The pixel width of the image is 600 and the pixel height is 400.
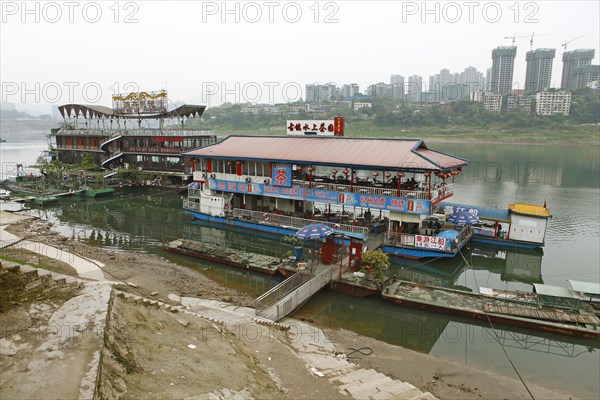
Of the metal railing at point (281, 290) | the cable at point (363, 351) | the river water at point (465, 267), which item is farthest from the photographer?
the metal railing at point (281, 290)

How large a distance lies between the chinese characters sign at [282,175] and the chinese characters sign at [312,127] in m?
4.05

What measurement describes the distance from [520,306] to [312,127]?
64.0 feet

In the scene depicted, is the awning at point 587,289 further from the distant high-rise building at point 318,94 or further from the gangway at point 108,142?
the distant high-rise building at point 318,94

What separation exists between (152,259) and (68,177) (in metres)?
35.7

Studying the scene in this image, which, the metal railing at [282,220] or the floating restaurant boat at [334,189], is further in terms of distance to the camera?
the metal railing at [282,220]

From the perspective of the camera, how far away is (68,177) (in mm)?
54438

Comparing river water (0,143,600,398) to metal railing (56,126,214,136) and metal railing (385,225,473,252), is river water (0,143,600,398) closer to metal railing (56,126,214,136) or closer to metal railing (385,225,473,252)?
metal railing (385,225,473,252)

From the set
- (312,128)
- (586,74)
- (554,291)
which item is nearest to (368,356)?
(554,291)

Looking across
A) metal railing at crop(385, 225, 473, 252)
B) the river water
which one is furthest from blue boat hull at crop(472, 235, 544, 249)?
metal railing at crop(385, 225, 473, 252)

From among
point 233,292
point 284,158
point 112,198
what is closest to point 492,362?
point 233,292

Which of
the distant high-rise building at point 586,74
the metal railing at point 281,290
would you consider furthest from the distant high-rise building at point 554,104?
the metal railing at point 281,290

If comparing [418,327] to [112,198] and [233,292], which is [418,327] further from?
[112,198]

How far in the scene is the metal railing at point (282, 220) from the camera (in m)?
27.1

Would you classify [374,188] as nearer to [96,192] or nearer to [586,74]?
→ [96,192]
